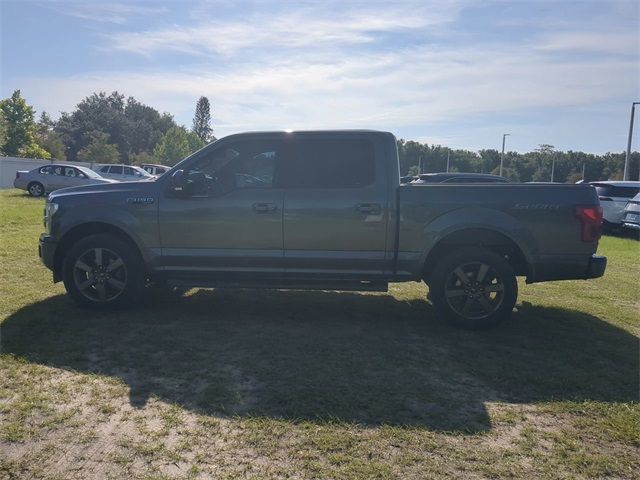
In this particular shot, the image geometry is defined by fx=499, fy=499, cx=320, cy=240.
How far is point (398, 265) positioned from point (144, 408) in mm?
2975

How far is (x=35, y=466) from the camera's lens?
2.78 m

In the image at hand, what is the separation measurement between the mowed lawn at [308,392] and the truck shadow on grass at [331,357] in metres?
0.02

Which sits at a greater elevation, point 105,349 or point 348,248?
point 348,248

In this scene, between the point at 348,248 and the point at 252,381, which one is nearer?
the point at 252,381

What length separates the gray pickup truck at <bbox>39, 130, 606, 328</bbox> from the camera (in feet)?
17.3

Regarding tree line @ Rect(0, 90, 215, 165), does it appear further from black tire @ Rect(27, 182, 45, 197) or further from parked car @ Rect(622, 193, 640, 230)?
parked car @ Rect(622, 193, 640, 230)

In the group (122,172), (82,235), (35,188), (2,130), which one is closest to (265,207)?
(82,235)

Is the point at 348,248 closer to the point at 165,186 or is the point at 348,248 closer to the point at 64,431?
the point at 165,186

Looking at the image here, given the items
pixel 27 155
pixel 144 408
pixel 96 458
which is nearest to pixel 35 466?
pixel 96 458

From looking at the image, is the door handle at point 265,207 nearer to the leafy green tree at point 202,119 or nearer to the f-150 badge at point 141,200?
the f-150 badge at point 141,200

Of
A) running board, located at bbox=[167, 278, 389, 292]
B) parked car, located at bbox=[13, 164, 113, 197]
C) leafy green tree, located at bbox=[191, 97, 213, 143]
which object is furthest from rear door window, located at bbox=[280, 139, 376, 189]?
leafy green tree, located at bbox=[191, 97, 213, 143]

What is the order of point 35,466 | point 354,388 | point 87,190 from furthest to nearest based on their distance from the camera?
point 87,190
point 354,388
point 35,466

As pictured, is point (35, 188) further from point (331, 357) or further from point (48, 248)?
point (331, 357)

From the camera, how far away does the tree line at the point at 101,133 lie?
4625cm
